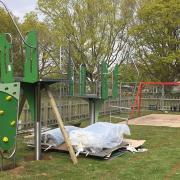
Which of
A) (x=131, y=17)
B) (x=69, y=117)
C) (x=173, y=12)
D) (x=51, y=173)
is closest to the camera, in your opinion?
(x=51, y=173)

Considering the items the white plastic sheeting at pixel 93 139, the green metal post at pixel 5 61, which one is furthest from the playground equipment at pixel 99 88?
the green metal post at pixel 5 61

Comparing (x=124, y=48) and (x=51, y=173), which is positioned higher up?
(x=124, y=48)

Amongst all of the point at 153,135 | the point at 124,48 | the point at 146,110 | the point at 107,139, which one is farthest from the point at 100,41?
the point at 107,139

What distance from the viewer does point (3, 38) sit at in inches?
297

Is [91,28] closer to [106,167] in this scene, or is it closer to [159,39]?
[159,39]

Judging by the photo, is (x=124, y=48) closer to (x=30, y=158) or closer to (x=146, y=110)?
(x=146, y=110)

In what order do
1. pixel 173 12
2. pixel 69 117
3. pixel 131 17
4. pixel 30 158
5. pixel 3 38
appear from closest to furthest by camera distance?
pixel 3 38 < pixel 30 158 < pixel 69 117 < pixel 173 12 < pixel 131 17

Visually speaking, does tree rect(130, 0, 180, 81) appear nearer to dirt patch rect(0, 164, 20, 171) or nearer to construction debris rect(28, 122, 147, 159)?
construction debris rect(28, 122, 147, 159)

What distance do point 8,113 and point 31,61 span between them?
1.11 metres

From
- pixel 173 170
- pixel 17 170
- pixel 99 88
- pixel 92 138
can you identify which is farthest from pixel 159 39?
pixel 17 170

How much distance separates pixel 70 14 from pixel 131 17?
17.9 feet

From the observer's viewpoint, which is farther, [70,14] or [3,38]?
[70,14]

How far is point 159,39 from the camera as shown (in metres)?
30.7

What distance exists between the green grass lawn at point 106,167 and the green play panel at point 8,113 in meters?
0.54
